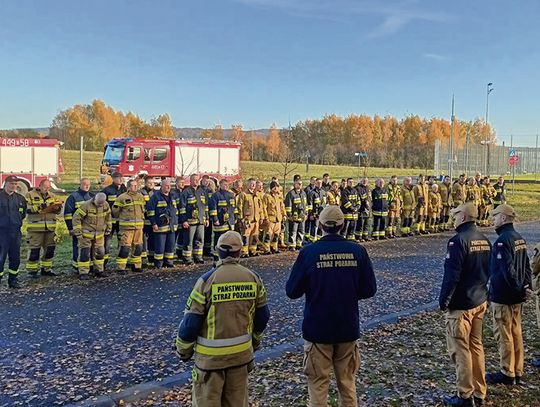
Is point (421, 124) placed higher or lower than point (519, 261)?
higher

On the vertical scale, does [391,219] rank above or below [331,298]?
below

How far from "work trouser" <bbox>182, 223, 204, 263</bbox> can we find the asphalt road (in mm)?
587

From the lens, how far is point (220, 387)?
12.5 feet

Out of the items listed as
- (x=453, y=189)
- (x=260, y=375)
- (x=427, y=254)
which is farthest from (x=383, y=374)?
(x=453, y=189)

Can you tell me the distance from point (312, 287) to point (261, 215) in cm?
934

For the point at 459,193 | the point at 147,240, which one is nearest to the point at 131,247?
the point at 147,240

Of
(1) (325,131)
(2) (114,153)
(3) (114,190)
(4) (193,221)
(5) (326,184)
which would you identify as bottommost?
(4) (193,221)

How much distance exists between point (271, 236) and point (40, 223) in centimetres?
592

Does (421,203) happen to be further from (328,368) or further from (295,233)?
(328,368)

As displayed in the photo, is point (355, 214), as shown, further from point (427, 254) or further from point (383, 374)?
point (383, 374)

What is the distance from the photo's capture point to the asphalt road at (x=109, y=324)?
5.50 metres

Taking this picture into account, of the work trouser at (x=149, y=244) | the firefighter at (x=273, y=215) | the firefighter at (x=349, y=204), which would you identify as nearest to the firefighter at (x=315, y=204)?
the firefighter at (x=349, y=204)

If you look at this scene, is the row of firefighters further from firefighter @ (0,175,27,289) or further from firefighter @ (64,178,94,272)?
firefighter @ (0,175,27,289)

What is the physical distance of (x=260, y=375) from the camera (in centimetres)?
569
